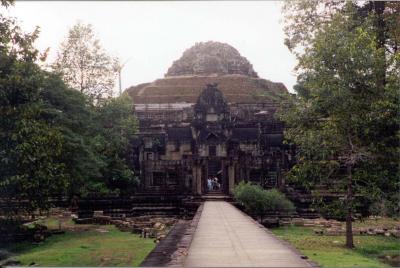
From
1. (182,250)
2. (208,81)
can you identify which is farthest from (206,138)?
(182,250)

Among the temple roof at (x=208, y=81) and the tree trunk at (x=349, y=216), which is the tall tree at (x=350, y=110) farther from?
the temple roof at (x=208, y=81)

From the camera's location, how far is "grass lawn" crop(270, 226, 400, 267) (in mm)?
14344

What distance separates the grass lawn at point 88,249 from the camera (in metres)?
16.1

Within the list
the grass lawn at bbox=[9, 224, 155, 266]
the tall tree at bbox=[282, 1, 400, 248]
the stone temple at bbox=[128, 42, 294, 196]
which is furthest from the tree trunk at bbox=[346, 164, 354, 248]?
the stone temple at bbox=[128, 42, 294, 196]

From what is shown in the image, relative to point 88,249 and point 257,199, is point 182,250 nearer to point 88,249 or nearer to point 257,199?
point 88,249

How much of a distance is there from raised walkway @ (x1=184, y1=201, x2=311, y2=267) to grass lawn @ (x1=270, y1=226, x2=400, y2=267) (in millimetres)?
1730

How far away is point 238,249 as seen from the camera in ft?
37.7

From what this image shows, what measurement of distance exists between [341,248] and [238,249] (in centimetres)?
734

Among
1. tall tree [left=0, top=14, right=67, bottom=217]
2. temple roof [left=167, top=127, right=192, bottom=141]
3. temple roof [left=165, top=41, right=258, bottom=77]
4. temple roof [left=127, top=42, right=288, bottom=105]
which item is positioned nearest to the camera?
tall tree [left=0, top=14, right=67, bottom=217]

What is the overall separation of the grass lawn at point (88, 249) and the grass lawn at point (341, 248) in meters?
4.87

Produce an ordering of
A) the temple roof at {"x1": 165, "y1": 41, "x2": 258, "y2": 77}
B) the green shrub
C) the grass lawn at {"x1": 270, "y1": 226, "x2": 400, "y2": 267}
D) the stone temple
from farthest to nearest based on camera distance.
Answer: the temple roof at {"x1": 165, "y1": 41, "x2": 258, "y2": 77} < the stone temple < the green shrub < the grass lawn at {"x1": 270, "y1": 226, "x2": 400, "y2": 267}

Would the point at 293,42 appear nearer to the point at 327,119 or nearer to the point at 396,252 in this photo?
the point at 327,119

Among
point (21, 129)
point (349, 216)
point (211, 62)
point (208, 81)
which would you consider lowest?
point (349, 216)

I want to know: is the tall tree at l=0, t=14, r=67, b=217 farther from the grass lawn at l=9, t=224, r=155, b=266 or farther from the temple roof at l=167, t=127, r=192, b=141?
the temple roof at l=167, t=127, r=192, b=141
